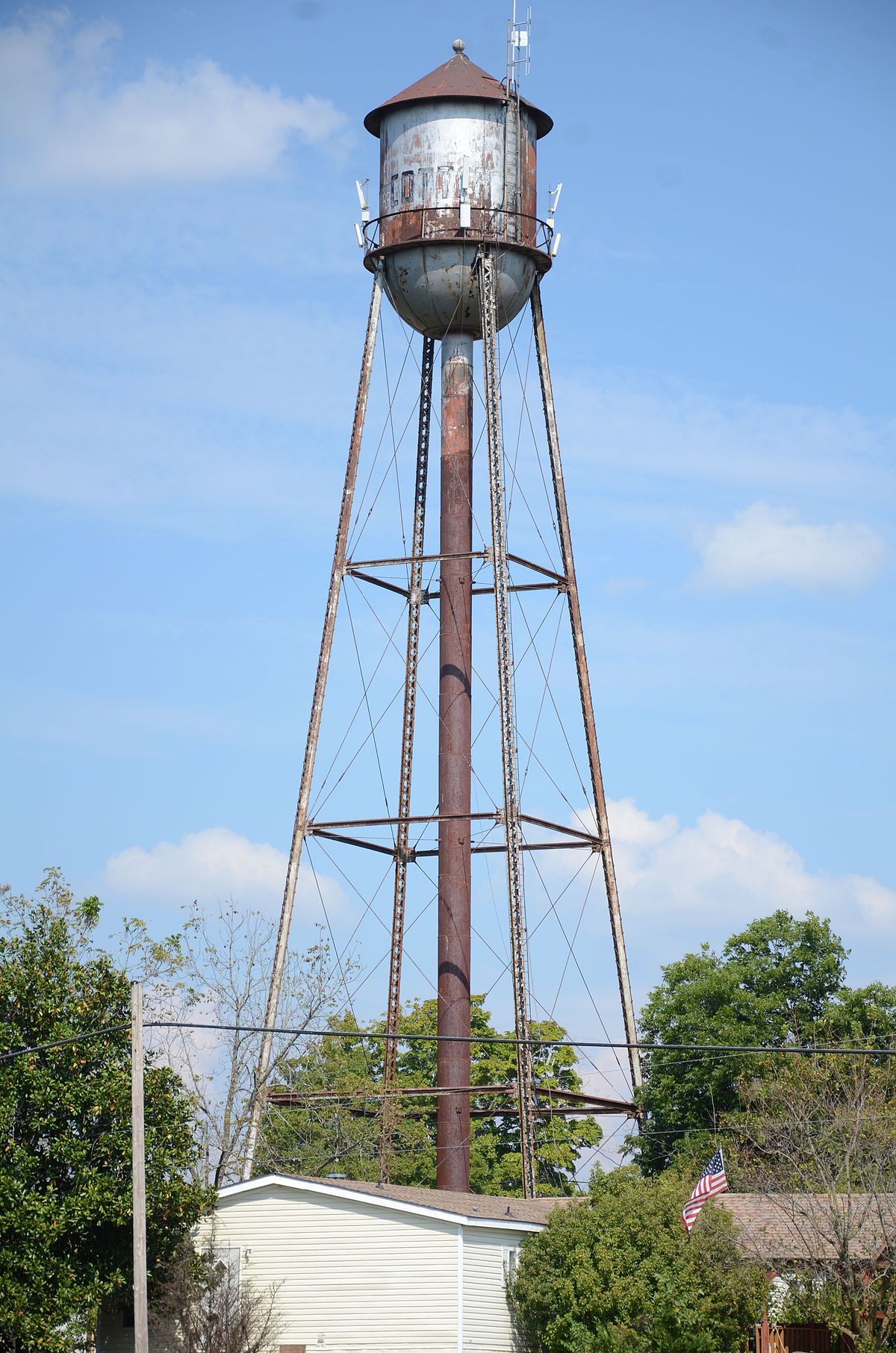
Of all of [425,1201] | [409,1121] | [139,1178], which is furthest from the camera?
[409,1121]

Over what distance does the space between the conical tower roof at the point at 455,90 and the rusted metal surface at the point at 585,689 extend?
3.27 meters

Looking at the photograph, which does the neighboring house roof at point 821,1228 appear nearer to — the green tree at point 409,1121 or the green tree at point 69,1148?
the green tree at point 409,1121

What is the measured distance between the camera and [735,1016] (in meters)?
51.2

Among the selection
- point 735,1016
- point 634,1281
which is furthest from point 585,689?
point 735,1016

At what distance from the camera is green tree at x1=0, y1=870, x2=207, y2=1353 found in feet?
105

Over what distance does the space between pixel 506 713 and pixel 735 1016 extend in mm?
18309

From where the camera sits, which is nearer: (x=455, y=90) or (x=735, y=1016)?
(x=455, y=90)

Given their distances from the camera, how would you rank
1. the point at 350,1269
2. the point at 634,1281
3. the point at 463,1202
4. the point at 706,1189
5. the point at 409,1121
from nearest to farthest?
the point at 634,1281
the point at 706,1189
the point at 350,1269
the point at 463,1202
the point at 409,1121

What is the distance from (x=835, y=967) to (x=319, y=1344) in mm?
22228

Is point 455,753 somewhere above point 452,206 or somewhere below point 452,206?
below

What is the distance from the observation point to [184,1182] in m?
33.7

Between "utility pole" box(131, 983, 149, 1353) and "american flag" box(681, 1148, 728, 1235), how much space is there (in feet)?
32.5

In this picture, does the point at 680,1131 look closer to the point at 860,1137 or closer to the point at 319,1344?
the point at 860,1137

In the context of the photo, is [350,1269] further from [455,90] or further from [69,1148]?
[455,90]
